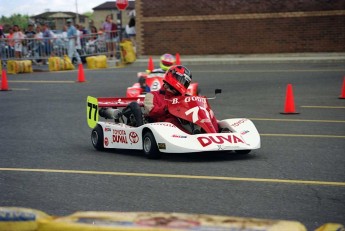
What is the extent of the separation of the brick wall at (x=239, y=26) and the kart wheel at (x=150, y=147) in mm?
23939

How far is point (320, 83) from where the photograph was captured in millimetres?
23344

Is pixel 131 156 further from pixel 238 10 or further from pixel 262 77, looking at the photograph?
pixel 238 10

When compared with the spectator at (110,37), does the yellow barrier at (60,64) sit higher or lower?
lower

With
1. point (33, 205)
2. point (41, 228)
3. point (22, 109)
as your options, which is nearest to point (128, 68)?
point (22, 109)

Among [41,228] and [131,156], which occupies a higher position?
[41,228]

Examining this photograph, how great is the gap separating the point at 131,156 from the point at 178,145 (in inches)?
47.3

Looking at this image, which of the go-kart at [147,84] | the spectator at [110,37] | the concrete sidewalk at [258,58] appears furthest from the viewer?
the spectator at [110,37]

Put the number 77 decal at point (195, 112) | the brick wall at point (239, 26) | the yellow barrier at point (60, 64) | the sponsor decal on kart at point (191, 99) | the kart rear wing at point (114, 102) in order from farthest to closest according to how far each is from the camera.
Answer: the brick wall at point (239, 26) → the yellow barrier at point (60, 64) → the kart rear wing at point (114, 102) → the sponsor decal on kart at point (191, 99) → the number 77 decal at point (195, 112)

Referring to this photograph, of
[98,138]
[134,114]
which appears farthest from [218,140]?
[98,138]

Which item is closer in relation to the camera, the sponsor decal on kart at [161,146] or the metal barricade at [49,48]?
the sponsor decal on kart at [161,146]

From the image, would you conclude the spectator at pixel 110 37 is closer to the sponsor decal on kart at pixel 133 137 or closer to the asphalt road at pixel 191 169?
the asphalt road at pixel 191 169

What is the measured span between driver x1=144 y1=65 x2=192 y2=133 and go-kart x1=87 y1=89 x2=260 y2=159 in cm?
15

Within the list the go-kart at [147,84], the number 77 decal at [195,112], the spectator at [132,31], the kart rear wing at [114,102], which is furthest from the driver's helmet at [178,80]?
the spectator at [132,31]

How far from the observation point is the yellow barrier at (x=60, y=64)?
31.9m
